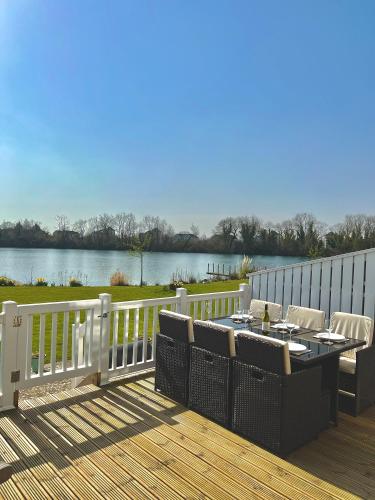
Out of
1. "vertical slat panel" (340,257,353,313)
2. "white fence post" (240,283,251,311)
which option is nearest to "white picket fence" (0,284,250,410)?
"white fence post" (240,283,251,311)

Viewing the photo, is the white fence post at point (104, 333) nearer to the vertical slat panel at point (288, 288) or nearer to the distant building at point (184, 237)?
the vertical slat panel at point (288, 288)

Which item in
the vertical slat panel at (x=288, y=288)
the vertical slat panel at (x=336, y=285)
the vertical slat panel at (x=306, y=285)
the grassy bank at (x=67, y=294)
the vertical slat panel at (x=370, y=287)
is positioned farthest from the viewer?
the grassy bank at (x=67, y=294)

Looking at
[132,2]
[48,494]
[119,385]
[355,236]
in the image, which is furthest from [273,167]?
[48,494]

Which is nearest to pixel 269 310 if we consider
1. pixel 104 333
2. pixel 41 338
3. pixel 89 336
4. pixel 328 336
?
pixel 328 336

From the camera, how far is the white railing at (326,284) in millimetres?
4595

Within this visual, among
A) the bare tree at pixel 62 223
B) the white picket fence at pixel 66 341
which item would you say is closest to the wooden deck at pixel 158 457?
the white picket fence at pixel 66 341

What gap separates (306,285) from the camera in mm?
5227

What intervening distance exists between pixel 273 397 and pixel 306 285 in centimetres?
277

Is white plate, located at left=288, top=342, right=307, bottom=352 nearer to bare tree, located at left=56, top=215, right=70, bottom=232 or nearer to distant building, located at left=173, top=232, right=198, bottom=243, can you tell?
distant building, located at left=173, top=232, right=198, bottom=243

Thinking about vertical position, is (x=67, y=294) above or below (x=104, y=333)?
below

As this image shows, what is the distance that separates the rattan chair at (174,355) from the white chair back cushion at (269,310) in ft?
5.03

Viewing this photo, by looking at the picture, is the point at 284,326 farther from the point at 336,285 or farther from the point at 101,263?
the point at 101,263

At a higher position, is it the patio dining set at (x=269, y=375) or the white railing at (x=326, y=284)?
the white railing at (x=326, y=284)

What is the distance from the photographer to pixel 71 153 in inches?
752
